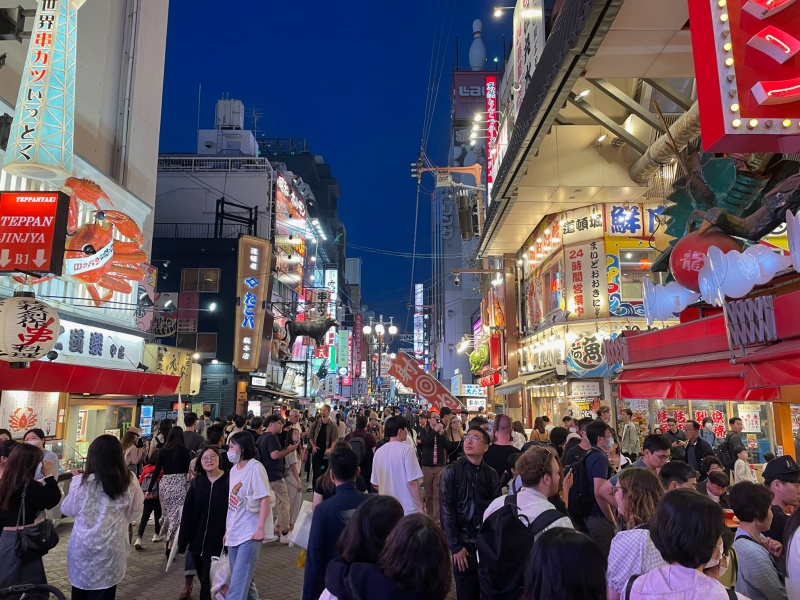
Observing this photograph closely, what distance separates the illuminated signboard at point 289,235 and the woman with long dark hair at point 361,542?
34.9m

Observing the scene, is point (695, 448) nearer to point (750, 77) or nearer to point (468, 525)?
point (468, 525)

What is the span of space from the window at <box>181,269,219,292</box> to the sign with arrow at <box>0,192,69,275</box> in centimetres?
2000

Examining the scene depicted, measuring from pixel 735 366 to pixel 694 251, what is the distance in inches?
69.1

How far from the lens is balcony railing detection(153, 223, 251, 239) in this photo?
3578 cm

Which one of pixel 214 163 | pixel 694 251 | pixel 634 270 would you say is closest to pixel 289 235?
pixel 214 163

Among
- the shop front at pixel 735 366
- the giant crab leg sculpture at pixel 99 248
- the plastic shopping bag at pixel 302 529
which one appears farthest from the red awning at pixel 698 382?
the giant crab leg sculpture at pixel 99 248

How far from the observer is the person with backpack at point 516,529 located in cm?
380

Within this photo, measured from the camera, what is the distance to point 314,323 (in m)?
39.2

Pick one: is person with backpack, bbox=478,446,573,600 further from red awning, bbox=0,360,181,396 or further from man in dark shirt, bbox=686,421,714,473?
red awning, bbox=0,360,181,396

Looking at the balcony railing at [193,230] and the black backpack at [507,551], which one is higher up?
the balcony railing at [193,230]

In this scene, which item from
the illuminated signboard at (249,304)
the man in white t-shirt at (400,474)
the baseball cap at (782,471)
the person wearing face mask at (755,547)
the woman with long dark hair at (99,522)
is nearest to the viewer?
the person wearing face mask at (755,547)

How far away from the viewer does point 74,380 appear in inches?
528

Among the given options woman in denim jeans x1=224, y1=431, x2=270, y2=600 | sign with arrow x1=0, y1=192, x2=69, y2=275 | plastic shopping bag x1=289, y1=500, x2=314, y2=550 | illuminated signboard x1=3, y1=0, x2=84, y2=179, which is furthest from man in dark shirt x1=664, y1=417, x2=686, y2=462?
illuminated signboard x1=3, y1=0, x2=84, y2=179

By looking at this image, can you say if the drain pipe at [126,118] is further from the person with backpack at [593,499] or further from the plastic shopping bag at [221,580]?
the person with backpack at [593,499]
